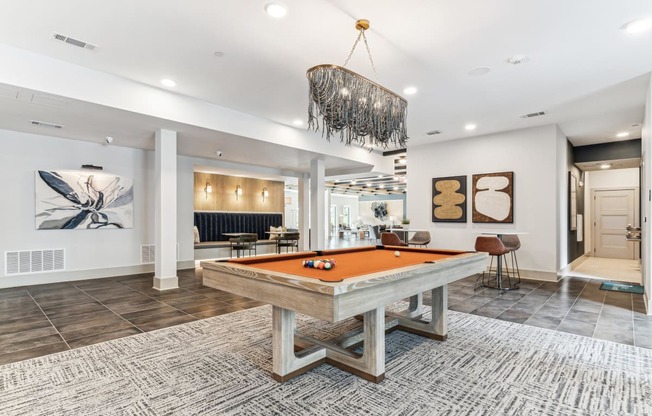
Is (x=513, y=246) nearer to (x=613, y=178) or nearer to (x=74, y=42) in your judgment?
(x=613, y=178)

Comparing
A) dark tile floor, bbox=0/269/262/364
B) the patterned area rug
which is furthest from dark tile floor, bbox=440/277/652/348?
dark tile floor, bbox=0/269/262/364

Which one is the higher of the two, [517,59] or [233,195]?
[517,59]

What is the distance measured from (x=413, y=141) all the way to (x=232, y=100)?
443cm

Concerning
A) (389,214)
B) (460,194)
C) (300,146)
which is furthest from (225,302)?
(389,214)

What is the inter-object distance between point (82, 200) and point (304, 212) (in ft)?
18.8

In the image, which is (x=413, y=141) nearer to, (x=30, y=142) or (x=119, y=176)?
(x=119, y=176)

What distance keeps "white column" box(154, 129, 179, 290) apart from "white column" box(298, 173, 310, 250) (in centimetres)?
507

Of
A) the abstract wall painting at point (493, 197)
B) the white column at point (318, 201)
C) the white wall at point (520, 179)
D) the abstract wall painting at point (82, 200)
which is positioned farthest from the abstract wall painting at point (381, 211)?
the abstract wall painting at point (82, 200)

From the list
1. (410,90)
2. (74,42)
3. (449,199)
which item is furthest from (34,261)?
(449,199)

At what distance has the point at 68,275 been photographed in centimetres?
627

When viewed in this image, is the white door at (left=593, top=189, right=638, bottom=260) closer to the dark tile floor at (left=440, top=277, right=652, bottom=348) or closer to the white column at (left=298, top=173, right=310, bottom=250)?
the dark tile floor at (left=440, top=277, right=652, bottom=348)

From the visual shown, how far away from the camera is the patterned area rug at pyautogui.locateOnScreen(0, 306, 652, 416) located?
2.13 meters

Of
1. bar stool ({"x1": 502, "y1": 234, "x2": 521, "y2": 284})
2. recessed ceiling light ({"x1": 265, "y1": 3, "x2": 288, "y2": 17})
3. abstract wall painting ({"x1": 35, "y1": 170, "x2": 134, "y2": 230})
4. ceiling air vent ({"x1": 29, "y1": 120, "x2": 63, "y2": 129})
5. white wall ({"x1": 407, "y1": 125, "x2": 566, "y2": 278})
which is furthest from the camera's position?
white wall ({"x1": 407, "y1": 125, "x2": 566, "y2": 278})

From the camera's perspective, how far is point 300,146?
22.8 feet
